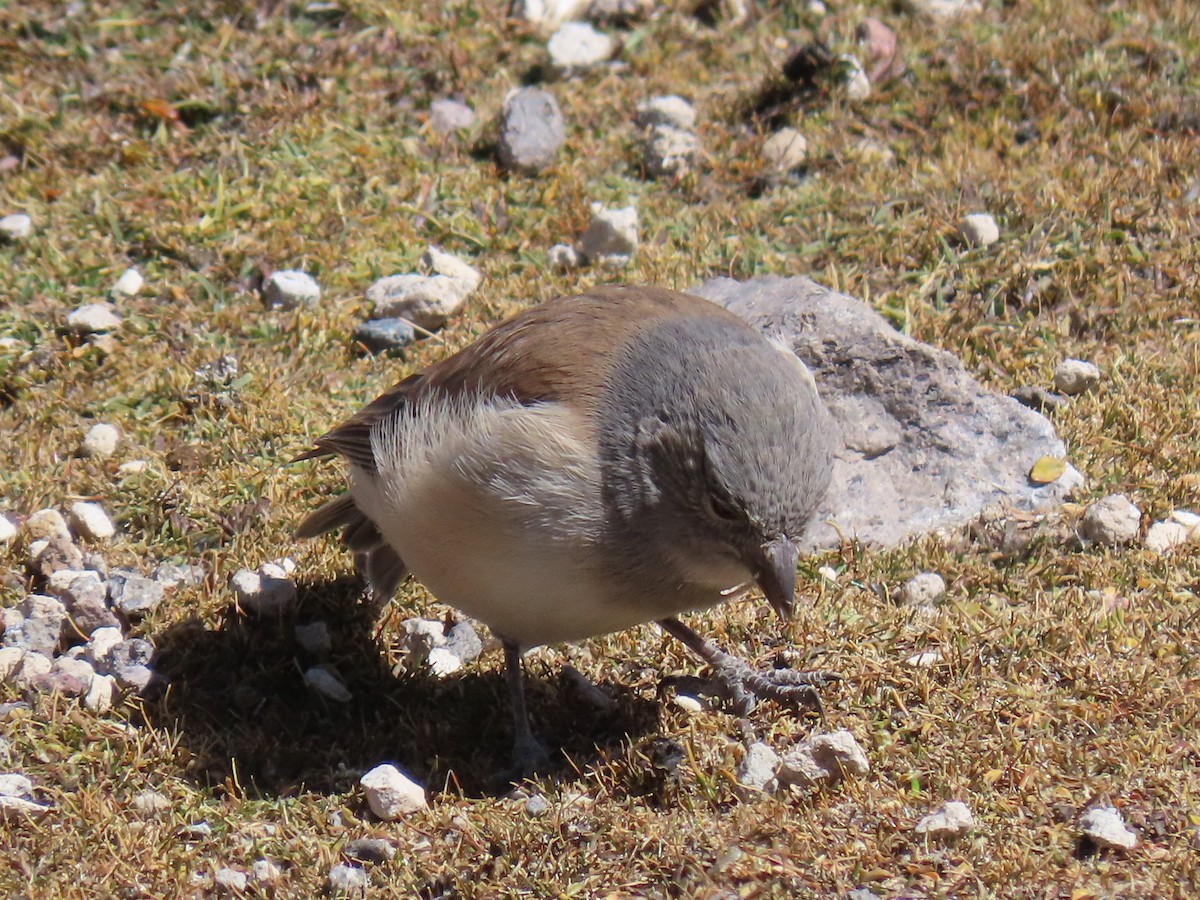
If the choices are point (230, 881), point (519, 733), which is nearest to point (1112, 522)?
point (519, 733)

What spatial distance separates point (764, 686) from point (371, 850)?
1.46 m

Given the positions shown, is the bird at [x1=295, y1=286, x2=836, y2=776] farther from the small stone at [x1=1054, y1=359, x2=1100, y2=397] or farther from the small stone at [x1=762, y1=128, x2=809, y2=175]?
the small stone at [x1=762, y1=128, x2=809, y2=175]

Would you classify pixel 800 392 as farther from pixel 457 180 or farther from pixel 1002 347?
pixel 457 180

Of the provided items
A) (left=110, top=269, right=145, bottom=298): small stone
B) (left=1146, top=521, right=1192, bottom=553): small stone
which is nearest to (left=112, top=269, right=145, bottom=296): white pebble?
(left=110, top=269, right=145, bottom=298): small stone

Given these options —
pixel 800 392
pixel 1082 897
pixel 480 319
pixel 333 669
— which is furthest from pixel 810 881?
pixel 480 319

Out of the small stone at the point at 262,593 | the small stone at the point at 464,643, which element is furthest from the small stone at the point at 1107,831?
the small stone at the point at 262,593

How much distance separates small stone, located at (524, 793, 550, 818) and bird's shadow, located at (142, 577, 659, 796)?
20 centimetres

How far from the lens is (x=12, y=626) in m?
5.38

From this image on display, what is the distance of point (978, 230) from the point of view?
7.21 metres

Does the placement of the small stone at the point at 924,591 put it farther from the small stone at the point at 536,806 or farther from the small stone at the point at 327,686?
the small stone at the point at 327,686

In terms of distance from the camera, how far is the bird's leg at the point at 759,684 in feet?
16.4

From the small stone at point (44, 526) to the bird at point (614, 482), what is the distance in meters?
1.49

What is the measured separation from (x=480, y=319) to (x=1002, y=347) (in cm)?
248

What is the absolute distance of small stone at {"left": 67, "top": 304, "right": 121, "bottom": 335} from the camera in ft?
22.3
